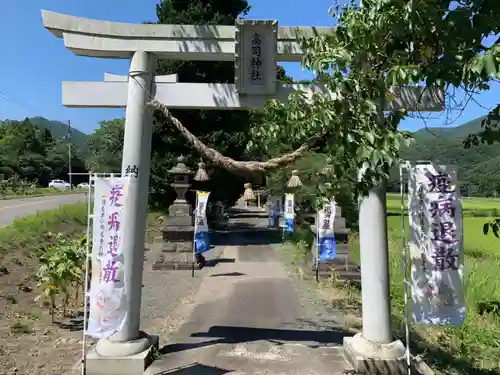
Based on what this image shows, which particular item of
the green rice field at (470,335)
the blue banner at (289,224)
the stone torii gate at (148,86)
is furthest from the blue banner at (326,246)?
the blue banner at (289,224)

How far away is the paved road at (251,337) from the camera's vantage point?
Result: 4.73 m

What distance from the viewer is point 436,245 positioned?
3.97m

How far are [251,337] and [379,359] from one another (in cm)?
Answer: 200

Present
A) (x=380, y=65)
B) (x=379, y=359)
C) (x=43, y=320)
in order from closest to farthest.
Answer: (x=380, y=65)
(x=379, y=359)
(x=43, y=320)

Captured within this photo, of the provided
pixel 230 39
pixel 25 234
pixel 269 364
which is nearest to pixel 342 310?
pixel 269 364

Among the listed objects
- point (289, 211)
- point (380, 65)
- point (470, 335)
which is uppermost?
point (380, 65)

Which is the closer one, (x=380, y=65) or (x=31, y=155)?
(x=380, y=65)

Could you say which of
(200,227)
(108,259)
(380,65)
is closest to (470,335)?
(380,65)

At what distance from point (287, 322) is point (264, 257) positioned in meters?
7.48

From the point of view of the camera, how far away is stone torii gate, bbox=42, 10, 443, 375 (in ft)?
15.4

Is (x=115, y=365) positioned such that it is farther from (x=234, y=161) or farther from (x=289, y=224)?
(x=289, y=224)

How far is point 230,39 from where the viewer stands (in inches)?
197

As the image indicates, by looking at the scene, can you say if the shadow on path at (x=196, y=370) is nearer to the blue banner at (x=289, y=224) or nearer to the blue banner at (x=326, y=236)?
the blue banner at (x=326, y=236)

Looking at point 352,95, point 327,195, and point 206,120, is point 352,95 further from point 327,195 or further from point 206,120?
point 206,120
